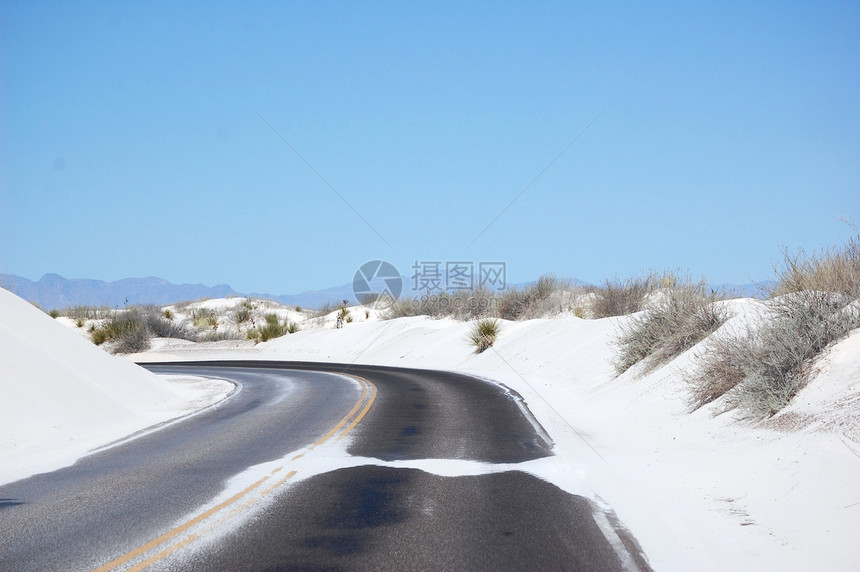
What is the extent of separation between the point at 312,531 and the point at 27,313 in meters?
12.5

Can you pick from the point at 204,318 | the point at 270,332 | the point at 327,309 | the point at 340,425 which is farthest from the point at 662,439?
the point at 327,309

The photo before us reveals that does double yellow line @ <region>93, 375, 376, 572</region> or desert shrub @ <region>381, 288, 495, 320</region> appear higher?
desert shrub @ <region>381, 288, 495, 320</region>

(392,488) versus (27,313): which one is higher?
(27,313)

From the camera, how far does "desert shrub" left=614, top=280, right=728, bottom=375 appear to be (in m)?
17.5

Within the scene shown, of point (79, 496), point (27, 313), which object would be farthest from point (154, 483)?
point (27, 313)

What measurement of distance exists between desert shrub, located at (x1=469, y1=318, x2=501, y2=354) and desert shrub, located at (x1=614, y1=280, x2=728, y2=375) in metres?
13.1

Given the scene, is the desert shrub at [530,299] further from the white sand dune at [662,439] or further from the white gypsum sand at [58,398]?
the white gypsum sand at [58,398]

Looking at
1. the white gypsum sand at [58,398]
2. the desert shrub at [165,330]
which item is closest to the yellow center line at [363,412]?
the white gypsum sand at [58,398]

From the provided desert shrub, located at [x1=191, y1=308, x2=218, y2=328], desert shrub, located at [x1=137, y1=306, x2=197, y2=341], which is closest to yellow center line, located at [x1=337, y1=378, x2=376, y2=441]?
desert shrub, located at [x1=137, y1=306, x2=197, y2=341]

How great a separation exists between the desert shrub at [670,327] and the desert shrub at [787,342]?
10.6ft

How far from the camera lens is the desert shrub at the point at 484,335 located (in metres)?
34.0

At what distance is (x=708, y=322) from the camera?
17.4m

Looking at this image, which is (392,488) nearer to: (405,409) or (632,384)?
(405,409)

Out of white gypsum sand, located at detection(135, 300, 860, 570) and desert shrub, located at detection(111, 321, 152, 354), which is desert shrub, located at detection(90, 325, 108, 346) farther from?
white gypsum sand, located at detection(135, 300, 860, 570)
